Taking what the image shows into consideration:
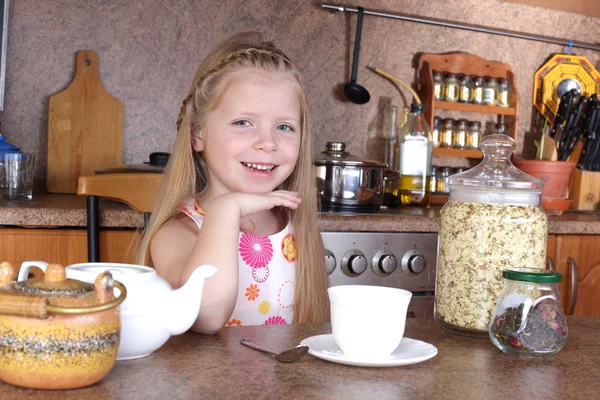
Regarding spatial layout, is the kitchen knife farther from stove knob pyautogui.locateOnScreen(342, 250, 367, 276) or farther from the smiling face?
the smiling face

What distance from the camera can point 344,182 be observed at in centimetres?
200

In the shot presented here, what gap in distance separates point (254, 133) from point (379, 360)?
0.66m

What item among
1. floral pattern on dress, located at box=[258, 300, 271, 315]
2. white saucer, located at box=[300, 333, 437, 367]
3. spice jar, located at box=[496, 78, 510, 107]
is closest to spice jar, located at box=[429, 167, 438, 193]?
spice jar, located at box=[496, 78, 510, 107]

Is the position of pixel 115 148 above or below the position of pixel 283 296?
above

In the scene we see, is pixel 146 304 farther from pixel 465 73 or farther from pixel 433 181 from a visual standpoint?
pixel 465 73

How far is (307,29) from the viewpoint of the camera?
248 centimetres

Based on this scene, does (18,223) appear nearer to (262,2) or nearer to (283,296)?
(283,296)

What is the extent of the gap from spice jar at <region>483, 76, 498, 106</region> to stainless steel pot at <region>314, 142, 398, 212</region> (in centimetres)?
82

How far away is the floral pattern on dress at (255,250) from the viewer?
4.62 ft

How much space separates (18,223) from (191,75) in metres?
0.86

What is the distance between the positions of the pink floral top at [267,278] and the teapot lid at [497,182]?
1.75ft

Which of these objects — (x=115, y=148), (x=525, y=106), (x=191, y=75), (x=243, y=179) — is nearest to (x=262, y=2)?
(x=191, y=75)

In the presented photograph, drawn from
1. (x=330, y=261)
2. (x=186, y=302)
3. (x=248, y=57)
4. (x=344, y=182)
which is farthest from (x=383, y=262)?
(x=186, y=302)

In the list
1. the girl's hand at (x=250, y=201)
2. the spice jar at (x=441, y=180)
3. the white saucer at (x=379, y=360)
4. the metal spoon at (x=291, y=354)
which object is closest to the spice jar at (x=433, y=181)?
the spice jar at (x=441, y=180)
